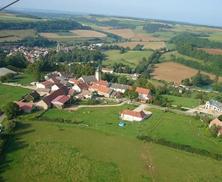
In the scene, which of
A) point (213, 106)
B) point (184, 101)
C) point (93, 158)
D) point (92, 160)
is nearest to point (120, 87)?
point (184, 101)

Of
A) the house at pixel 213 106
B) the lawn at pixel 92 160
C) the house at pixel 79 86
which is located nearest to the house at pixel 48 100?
the house at pixel 79 86

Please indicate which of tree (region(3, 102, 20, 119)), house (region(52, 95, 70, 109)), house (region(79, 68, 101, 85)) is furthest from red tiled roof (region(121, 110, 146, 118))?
house (region(79, 68, 101, 85))

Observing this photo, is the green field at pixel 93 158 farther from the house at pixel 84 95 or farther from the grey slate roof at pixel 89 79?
the grey slate roof at pixel 89 79

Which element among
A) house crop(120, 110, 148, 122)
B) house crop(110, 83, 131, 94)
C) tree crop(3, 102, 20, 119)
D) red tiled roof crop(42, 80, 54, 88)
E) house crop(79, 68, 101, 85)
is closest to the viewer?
tree crop(3, 102, 20, 119)

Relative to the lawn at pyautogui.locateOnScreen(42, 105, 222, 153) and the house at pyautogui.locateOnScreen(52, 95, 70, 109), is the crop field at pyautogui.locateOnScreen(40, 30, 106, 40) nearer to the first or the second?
the house at pyautogui.locateOnScreen(52, 95, 70, 109)

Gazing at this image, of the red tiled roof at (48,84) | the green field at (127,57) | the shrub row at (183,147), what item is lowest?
the green field at (127,57)
